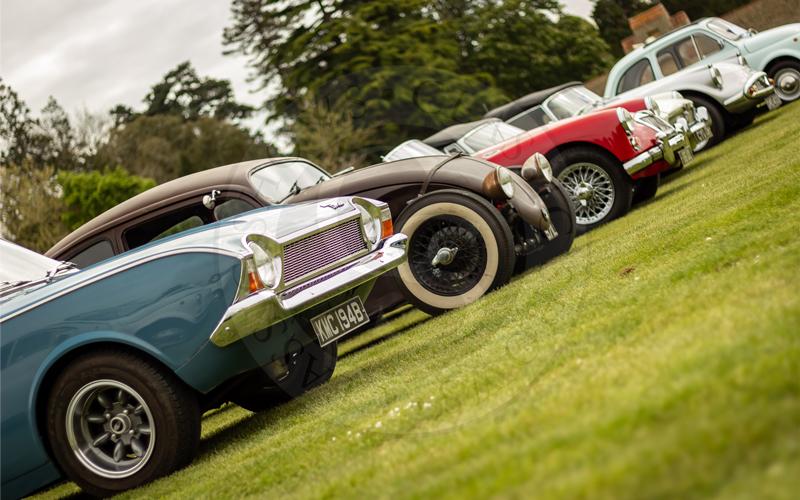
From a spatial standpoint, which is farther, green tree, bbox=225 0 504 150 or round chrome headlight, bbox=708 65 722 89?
green tree, bbox=225 0 504 150

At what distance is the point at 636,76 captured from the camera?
1711 centimetres

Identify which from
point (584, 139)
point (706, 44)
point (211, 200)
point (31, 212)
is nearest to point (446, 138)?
point (584, 139)

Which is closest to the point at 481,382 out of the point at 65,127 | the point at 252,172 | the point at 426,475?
the point at 426,475

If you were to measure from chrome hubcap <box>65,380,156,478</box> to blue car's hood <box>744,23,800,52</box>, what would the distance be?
14.4m

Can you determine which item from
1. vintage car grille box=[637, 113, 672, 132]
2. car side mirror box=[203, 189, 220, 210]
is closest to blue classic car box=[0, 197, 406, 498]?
car side mirror box=[203, 189, 220, 210]

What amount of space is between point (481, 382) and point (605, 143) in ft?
21.3

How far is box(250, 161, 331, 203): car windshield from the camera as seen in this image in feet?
27.7

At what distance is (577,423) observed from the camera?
3.37 metres

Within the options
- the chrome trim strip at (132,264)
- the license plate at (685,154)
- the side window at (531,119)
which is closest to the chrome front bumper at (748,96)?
the side window at (531,119)

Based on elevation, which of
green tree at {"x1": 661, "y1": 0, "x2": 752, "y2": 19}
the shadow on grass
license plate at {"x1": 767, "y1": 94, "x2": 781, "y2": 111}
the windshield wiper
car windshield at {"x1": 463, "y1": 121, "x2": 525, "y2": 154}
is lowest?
license plate at {"x1": 767, "y1": 94, "x2": 781, "y2": 111}

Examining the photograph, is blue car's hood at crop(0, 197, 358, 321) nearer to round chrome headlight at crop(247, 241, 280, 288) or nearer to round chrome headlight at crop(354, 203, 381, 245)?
round chrome headlight at crop(247, 241, 280, 288)

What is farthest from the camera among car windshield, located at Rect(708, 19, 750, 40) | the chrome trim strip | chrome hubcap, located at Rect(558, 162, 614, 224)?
car windshield, located at Rect(708, 19, 750, 40)

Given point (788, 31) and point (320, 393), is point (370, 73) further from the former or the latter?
point (320, 393)

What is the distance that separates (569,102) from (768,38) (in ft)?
14.1
